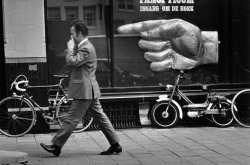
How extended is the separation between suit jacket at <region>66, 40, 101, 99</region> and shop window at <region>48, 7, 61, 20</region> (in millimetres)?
2529

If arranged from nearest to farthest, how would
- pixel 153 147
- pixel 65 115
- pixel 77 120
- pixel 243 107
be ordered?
pixel 77 120, pixel 153 147, pixel 65 115, pixel 243 107

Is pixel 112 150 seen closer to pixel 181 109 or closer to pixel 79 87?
pixel 79 87

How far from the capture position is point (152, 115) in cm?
1031

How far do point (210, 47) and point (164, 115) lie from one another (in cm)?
180

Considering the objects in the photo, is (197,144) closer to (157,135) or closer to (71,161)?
(157,135)

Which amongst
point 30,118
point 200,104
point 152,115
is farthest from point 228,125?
point 30,118

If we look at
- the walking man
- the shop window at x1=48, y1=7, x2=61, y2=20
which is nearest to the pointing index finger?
the shop window at x1=48, y1=7, x2=61, y2=20

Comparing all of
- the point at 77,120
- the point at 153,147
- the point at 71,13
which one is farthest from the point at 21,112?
the point at 153,147

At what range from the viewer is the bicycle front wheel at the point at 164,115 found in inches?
406

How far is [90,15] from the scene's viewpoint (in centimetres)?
1040

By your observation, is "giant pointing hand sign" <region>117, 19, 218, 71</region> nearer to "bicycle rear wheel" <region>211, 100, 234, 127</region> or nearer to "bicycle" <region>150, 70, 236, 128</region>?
"bicycle" <region>150, 70, 236, 128</region>

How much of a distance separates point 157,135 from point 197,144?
1.11 meters

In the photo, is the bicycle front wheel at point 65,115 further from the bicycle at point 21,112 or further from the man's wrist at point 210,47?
the man's wrist at point 210,47

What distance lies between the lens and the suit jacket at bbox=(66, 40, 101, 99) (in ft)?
25.2
